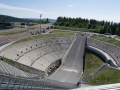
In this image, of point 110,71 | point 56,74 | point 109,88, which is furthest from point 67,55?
point 109,88

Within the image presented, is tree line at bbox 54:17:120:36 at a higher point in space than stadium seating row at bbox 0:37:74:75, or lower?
higher

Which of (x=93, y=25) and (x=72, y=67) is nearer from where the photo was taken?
(x=72, y=67)

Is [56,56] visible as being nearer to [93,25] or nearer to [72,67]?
[72,67]

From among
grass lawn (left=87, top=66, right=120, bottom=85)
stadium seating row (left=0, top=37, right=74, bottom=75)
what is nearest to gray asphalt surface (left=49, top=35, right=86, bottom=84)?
stadium seating row (left=0, top=37, right=74, bottom=75)

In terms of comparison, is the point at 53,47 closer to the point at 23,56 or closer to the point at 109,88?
the point at 23,56

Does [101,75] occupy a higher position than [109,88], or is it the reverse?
[109,88]

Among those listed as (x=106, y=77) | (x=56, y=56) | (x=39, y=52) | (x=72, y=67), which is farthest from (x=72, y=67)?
(x=106, y=77)

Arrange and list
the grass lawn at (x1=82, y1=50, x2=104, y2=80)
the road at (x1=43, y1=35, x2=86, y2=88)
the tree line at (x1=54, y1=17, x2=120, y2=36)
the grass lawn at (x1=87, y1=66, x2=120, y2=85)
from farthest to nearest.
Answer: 1. the tree line at (x1=54, y1=17, x2=120, y2=36)
2. the grass lawn at (x1=82, y1=50, x2=104, y2=80)
3. the road at (x1=43, y1=35, x2=86, y2=88)
4. the grass lawn at (x1=87, y1=66, x2=120, y2=85)

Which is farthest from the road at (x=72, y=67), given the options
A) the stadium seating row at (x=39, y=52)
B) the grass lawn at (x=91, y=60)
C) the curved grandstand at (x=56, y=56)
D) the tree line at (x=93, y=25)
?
the tree line at (x=93, y=25)

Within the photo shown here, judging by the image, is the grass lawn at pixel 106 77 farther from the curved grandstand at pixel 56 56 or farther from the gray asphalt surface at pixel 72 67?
the gray asphalt surface at pixel 72 67

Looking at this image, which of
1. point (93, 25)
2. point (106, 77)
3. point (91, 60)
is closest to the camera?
point (106, 77)

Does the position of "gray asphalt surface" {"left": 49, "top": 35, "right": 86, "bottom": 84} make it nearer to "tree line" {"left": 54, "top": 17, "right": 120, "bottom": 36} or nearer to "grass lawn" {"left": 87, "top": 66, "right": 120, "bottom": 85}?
"grass lawn" {"left": 87, "top": 66, "right": 120, "bottom": 85}
